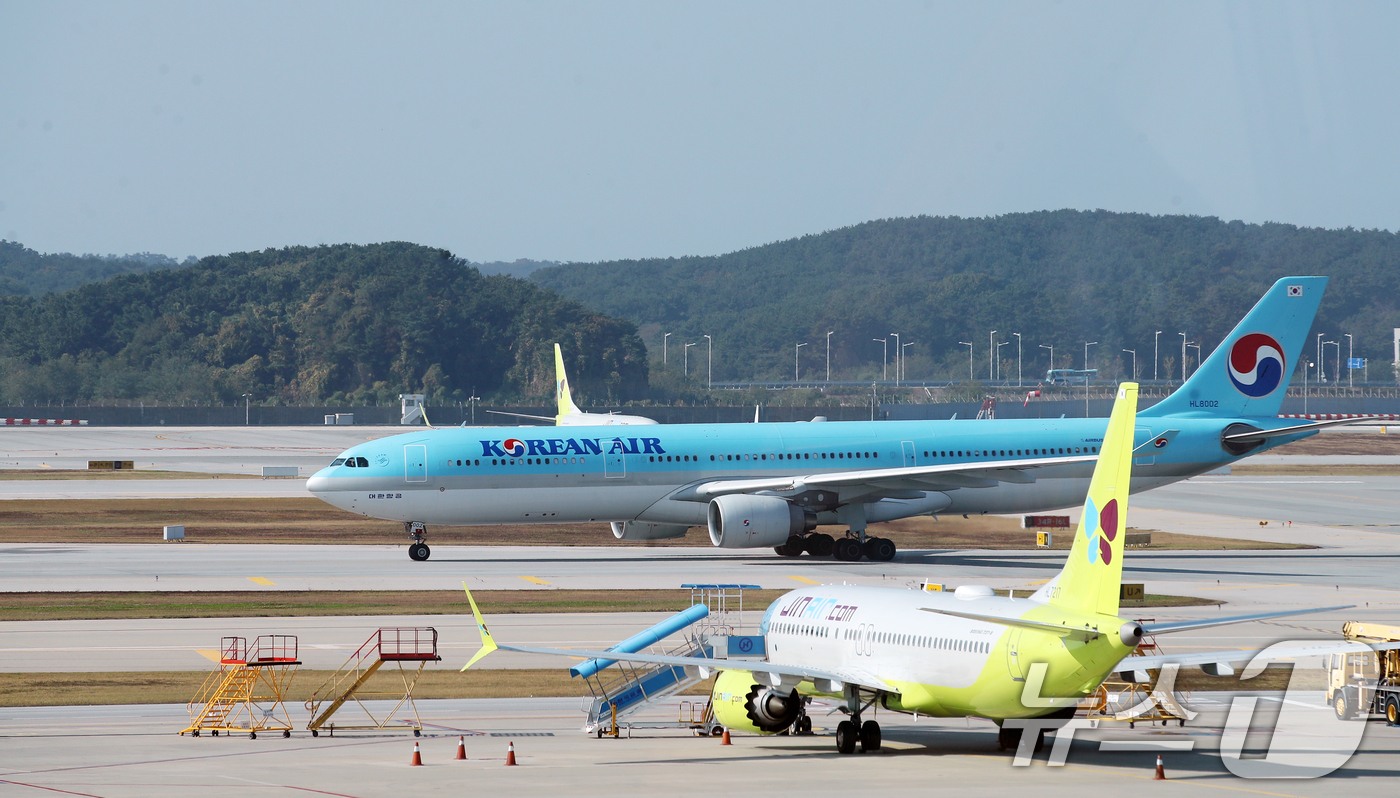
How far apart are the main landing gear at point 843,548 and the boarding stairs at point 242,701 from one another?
84.3 feet

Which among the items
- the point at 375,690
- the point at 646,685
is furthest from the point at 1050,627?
the point at 375,690

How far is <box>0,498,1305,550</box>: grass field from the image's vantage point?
204 feet

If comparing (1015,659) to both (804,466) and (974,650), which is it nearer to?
(974,650)

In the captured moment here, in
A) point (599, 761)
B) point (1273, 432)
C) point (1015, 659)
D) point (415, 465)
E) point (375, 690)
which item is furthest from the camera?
point (1273, 432)

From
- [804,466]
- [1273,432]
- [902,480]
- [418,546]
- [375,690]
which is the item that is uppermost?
[1273,432]

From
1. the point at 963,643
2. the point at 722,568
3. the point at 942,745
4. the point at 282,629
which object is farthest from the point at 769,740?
the point at 722,568

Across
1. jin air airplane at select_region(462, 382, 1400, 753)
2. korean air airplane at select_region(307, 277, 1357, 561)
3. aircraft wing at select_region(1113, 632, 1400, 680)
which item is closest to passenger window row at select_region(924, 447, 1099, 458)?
korean air airplane at select_region(307, 277, 1357, 561)

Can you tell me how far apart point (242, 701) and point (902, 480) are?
97.1 ft

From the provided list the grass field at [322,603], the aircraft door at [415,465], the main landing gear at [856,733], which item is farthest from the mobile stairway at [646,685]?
the aircraft door at [415,465]

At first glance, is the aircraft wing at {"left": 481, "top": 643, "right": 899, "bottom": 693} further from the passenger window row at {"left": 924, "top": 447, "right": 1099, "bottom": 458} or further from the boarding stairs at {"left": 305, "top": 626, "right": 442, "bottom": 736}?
the passenger window row at {"left": 924, "top": 447, "right": 1099, "bottom": 458}

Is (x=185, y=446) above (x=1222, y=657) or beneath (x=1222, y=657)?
above

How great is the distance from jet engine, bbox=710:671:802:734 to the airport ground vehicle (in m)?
10.6

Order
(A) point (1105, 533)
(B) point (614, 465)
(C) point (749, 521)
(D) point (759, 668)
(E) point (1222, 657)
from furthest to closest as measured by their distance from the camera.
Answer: (B) point (614, 465), (C) point (749, 521), (D) point (759, 668), (E) point (1222, 657), (A) point (1105, 533)

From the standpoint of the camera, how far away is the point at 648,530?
2190 inches
